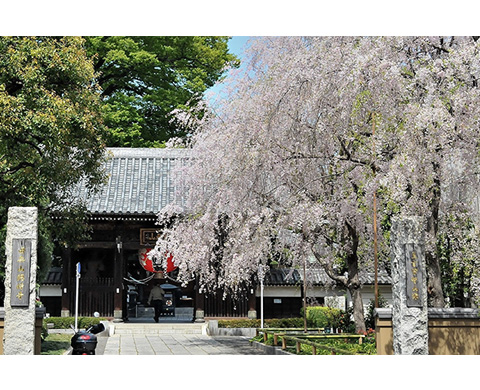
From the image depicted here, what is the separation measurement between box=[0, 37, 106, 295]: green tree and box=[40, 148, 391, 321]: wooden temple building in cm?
772

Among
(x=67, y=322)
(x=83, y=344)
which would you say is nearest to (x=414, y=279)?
(x=83, y=344)

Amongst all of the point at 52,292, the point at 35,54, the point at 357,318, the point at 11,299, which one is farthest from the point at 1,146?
the point at 52,292

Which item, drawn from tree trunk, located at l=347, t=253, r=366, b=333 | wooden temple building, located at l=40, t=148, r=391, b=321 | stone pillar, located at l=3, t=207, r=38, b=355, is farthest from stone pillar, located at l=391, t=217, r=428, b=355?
wooden temple building, located at l=40, t=148, r=391, b=321

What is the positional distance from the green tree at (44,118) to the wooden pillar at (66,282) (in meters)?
8.14

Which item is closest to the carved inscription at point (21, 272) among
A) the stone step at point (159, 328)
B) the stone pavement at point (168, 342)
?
the stone pavement at point (168, 342)

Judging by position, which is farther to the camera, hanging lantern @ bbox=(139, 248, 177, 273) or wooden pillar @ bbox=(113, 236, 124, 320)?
hanging lantern @ bbox=(139, 248, 177, 273)

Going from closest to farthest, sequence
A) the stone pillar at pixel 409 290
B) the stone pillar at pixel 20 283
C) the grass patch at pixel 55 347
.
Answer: the stone pillar at pixel 409 290 < the stone pillar at pixel 20 283 < the grass patch at pixel 55 347

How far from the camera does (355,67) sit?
9922mm

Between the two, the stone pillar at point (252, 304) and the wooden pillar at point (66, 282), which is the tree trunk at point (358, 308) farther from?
the wooden pillar at point (66, 282)

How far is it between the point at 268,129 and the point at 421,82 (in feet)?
9.51

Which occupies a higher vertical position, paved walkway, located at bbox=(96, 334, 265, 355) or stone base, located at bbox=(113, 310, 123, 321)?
stone base, located at bbox=(113, 310, 123, 321)

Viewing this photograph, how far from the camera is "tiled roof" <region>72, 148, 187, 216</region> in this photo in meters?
21.4

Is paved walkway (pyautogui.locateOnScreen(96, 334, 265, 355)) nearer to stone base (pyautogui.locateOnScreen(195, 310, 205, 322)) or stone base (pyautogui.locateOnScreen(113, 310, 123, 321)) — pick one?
stone base (pyautogui.locateOnScreen(195, 310, 205, 322))

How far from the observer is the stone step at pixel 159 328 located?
20.7 meters
